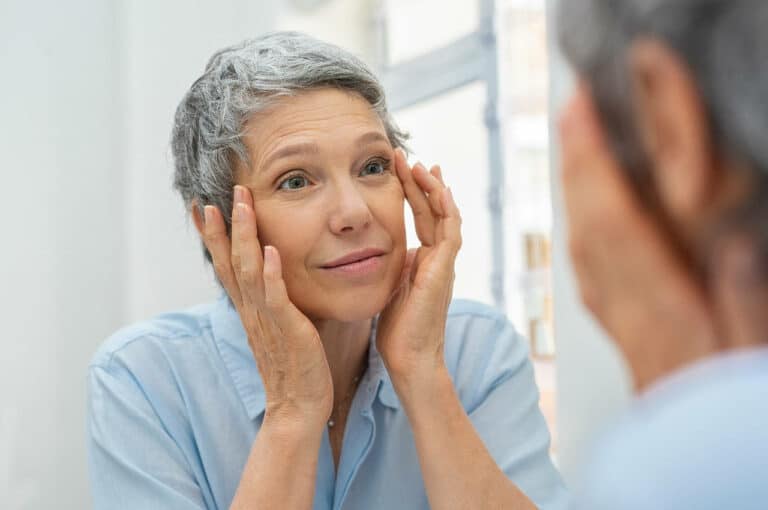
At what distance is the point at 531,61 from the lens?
2.54 metres

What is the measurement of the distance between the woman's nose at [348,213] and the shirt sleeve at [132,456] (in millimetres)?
460

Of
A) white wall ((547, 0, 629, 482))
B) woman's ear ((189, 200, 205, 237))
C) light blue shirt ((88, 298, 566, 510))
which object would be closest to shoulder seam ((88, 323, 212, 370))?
light blue shirt ((88, 298, 566, 510))

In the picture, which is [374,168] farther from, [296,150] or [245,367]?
[245,367]

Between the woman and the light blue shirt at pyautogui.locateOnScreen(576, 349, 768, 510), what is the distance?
948mm

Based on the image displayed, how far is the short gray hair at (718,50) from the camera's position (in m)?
0.51

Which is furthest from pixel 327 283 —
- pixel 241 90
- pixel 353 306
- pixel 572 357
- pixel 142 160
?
pixel 142 160

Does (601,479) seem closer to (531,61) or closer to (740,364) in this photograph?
(740,364)

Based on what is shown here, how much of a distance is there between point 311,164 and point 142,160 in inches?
62.5

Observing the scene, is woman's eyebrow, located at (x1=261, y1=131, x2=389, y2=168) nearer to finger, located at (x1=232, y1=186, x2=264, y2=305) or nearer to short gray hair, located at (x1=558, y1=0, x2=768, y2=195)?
finger, located at (x1=232, y1=186, x2=264, y2=305)

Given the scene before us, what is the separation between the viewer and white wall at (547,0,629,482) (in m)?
Result: 1.74

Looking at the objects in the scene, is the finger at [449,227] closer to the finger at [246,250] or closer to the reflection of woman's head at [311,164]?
the reflection of woman's head at [311,164]

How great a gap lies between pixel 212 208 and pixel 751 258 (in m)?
1.19

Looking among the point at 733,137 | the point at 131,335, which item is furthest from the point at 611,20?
the point at 131,335

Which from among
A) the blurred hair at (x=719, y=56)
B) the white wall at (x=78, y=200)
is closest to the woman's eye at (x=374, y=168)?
the blurred hair at (x=719, y=56)
